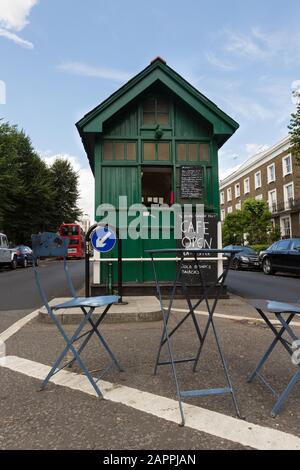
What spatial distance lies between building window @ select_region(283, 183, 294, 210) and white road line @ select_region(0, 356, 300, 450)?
38.6 metres

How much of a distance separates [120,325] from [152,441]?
3646 millimetres

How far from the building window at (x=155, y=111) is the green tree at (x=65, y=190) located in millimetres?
34294

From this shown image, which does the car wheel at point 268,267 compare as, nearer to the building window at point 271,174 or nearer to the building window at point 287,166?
the building window at point 287,166

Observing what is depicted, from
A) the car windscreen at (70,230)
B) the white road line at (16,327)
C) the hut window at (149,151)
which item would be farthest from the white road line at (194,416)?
the car windscreen at (70,230)

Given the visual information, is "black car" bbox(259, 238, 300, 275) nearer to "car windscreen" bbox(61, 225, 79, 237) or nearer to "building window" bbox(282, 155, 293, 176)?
"building window" bbox(282, 155, 293, 176)

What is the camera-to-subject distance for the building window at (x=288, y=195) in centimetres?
3916

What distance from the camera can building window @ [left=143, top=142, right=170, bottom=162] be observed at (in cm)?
966

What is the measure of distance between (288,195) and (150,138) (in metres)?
34.1

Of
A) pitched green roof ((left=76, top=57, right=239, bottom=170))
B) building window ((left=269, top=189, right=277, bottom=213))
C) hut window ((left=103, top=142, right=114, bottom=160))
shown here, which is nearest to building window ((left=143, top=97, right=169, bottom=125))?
pitched green roof ((left=76, top=57, right=239, bottom=170))

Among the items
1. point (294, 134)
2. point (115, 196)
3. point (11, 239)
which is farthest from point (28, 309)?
point (11, 239)

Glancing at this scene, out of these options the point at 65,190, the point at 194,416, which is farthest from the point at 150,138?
the point at 65,190

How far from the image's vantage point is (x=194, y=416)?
113 inches

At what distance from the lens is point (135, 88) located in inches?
369

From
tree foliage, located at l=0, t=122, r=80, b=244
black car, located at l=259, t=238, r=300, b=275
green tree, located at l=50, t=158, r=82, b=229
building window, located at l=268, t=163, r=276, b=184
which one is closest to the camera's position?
black car, located at l=259, t=238, r=300, b=275
